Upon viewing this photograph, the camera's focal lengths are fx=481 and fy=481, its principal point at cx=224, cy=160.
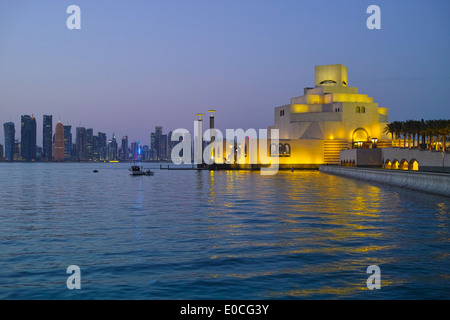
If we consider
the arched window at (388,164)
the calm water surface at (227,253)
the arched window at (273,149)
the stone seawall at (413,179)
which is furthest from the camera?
the arched window at (273,149)

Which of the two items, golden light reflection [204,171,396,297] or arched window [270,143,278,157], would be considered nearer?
golden light reflection [204,171,396,297]

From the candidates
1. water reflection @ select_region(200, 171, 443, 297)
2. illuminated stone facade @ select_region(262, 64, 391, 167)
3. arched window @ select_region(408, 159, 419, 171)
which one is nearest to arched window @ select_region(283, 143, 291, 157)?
illuminated stone facade @ select_region(262, 64, 391, 167)

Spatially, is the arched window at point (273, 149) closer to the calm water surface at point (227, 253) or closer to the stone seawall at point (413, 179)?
the stone seawall at point (413, 179)

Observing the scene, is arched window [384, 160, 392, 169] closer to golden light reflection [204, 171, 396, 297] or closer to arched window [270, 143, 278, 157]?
arched window [270, 143, 278, 157]

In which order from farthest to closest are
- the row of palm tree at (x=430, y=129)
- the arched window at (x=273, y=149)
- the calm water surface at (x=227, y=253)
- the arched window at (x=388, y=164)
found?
1. the arched window at (x=273, y=149)
2. the arched window at (x=388, y=164)
3. the row of palm tree at (x=430, y=129)
4. the calm water surface at (x=227, y=253)

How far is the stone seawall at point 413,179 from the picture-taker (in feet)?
139

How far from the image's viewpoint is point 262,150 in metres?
134

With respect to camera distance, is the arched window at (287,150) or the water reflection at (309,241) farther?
the arched window at (287,150)

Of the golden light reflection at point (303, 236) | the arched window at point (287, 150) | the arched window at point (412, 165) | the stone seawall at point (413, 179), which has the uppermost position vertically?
the arched window at point (287, 150)

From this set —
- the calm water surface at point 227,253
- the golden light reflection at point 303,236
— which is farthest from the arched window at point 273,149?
the calm water surface at point 227,253

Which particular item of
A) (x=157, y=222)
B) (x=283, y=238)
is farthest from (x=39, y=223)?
(x=283, y=238)

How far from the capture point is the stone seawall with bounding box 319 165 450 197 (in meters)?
42.4

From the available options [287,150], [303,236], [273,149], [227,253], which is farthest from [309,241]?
[287,150]
